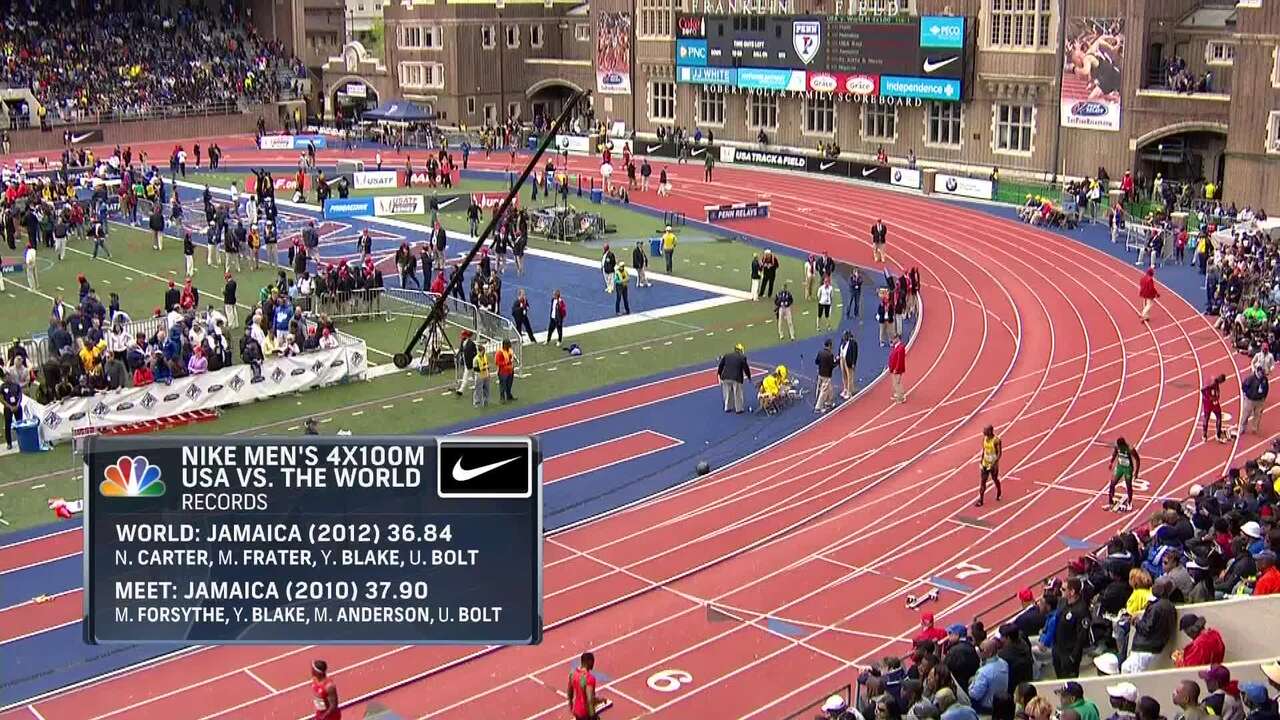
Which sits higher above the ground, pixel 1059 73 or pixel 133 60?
pixel 133 60

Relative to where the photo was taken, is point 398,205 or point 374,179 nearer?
Result: point 398,205

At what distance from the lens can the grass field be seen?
26.0 meters

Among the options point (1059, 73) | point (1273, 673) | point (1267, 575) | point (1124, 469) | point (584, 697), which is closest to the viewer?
point (1273, 673)

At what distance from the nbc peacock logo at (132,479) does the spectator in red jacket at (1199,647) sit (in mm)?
9592

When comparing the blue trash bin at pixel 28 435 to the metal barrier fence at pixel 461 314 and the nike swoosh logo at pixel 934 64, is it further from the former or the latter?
the nike swoosh logo at pixel 934 64

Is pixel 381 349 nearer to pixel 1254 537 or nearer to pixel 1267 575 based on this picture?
pixel 1254 537

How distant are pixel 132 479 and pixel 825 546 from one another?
50.1 ft

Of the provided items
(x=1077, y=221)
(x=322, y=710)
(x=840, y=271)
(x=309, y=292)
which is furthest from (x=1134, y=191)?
(x=322, y=710)
